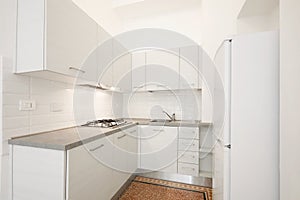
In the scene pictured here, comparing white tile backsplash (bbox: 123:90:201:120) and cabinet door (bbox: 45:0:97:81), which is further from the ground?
cabinet door (bbox: 45:0:97:81)

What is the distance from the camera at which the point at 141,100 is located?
2.81 metres

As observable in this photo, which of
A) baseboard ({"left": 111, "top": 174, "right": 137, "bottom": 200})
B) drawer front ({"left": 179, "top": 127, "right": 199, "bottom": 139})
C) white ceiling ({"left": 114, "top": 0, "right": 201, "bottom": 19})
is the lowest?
baseboard ({"left": 111, "top": 174, "right": 137, "bottom": 200})

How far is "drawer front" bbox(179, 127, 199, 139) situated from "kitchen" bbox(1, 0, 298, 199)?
1 cm

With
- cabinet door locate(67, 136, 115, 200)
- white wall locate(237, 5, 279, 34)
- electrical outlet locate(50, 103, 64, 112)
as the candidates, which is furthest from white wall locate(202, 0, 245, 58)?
electrical outlet locate(50, 103, 64, 112)

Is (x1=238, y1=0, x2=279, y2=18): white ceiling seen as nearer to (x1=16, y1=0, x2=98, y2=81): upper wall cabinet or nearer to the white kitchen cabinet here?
(x1=16, y1=0, x2=98, y2=81): upper wall cabinet

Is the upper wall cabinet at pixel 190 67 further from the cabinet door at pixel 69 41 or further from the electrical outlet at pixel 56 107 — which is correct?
the electrical outlet at pixel 56 107

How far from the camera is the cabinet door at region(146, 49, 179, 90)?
2.42 m

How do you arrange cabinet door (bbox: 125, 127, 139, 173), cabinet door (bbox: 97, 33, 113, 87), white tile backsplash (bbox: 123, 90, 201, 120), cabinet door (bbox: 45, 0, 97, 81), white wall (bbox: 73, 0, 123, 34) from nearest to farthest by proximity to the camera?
cabinet door (bbox: 45, 0, 97, 81), cabinet door (bbox: 97, 33, 113, 87), cabinet door (bbox: 125, 127, 139, 173), white wall (bbox: 73, 0, 123, 34), white tile backsplash (bbox: 123, 90, 201, 120)

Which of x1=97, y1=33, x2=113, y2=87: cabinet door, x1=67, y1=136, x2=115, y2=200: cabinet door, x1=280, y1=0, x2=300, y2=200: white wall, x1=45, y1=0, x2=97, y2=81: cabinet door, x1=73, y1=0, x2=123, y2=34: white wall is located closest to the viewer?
x1=280, y1=0, x2=300, y2=200: white wall

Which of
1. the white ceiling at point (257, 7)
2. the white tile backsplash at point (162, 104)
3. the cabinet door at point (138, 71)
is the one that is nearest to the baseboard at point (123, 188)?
the white tile backsplash at point (162, 104)

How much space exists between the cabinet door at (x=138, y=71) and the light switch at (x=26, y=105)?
1.49 meters

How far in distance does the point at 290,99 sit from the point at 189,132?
141 centimetres

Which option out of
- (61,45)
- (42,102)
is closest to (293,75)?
(61,45)

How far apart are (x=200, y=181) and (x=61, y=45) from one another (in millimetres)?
2186
